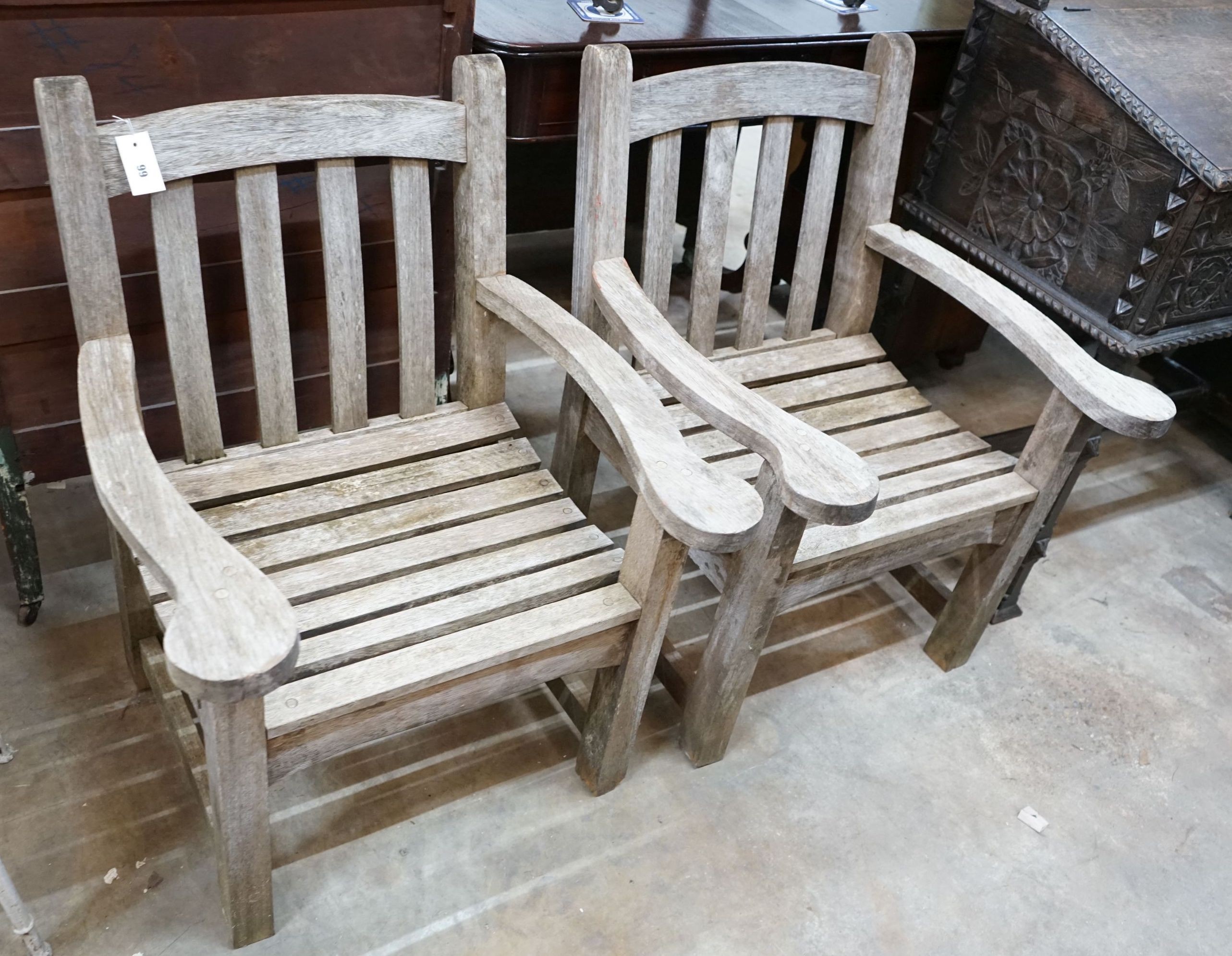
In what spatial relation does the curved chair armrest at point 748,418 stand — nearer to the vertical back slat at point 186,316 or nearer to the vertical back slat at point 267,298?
the vertical back slat at point 267,298

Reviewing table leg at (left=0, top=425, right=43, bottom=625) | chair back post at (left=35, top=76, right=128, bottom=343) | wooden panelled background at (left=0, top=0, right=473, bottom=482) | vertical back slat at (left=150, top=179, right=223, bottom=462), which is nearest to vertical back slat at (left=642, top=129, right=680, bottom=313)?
wooden panelled background at (left=0, top=0, right=473, bottom=482)

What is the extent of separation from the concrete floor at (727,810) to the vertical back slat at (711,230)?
0.63 meters

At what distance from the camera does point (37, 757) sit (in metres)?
1.67

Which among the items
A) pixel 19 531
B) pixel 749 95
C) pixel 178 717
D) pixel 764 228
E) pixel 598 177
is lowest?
pixel 178 717

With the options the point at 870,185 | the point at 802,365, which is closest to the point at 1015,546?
the point at 802,365

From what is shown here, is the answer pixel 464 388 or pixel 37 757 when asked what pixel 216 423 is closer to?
pixel 464 388

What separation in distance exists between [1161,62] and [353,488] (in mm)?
1620

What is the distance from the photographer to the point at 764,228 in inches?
72.1

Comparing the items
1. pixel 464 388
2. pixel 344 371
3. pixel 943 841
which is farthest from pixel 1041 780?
pixel 344 371

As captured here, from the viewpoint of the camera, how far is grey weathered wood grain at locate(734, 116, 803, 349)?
1.77 meters

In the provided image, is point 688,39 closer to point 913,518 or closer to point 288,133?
point 288,133

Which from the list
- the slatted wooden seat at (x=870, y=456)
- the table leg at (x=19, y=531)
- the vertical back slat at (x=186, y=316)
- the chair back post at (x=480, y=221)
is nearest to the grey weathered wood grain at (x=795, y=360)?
the slatted wooden seat at (x=870, y=456)

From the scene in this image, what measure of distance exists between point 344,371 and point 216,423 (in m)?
0.20

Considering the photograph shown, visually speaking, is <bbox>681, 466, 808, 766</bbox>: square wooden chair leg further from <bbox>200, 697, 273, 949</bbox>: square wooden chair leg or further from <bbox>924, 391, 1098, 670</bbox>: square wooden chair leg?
<bbox>200, 697, 273, 949</bbox>: square wooden chair leg
